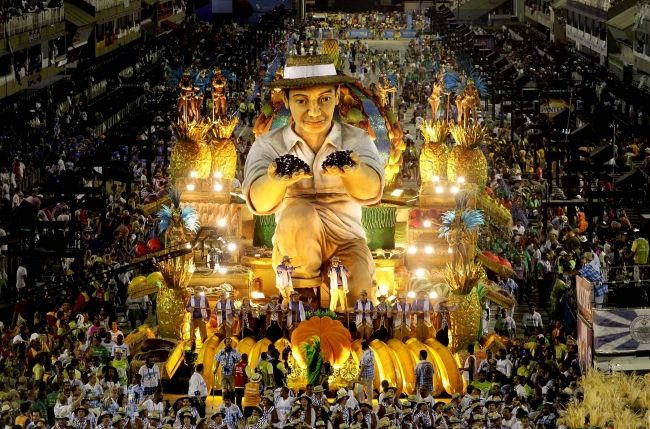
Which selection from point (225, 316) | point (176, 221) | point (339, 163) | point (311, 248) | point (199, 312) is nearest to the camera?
point (339, 163)

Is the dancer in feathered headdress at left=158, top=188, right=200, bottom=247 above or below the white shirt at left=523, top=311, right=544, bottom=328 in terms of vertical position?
above

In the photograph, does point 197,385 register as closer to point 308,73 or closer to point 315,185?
point 315,185

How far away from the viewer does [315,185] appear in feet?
128

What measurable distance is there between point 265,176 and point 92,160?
16871 mm

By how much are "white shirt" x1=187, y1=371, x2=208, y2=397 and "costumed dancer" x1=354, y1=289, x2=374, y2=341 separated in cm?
336

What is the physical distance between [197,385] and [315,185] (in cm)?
518

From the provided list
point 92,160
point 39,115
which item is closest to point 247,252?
point 92,160

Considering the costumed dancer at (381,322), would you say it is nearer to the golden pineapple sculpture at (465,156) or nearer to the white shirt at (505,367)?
the white shirt at (505,367)

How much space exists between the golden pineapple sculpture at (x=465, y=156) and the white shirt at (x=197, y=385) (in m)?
11.2

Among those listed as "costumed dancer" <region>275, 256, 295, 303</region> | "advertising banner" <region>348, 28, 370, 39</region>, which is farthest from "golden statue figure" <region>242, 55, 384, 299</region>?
"advertising banner" <region>348, 28, 370, 39</region>

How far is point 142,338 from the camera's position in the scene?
38.8m

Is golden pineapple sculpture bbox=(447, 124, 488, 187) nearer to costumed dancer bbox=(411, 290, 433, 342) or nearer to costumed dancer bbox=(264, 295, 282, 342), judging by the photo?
costumed dancer bbox=(411, 290, 433, 342)

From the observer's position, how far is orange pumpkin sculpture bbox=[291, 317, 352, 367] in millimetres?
36531

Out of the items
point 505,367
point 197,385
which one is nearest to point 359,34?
point 505,367
